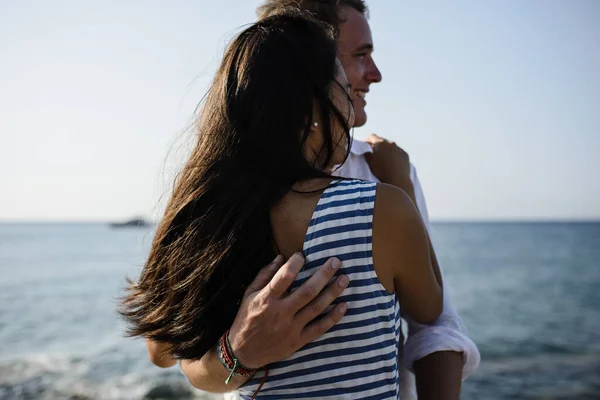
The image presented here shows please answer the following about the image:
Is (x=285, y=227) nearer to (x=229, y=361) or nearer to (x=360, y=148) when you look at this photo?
(x=229, y=361)

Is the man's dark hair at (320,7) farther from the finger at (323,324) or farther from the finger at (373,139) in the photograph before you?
the finger at (323,324)

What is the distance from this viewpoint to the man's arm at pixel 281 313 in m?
1.33

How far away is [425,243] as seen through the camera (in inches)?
57.6

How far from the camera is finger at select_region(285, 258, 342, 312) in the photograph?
4.34ft

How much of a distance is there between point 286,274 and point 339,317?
168mm

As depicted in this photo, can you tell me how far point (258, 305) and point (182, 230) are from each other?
328mm

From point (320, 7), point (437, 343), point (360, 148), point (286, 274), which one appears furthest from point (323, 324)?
point (320, 7)

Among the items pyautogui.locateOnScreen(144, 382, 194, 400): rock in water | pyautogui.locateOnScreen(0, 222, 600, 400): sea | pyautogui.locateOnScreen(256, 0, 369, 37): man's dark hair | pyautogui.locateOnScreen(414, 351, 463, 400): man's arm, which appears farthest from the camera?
pyautogui.locateOnScreen(0, 222, 600, 400): sea

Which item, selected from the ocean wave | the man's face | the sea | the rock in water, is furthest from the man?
the rock in water

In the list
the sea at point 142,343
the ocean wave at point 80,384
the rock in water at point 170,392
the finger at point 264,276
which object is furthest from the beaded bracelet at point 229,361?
the rock in water at point 170,392

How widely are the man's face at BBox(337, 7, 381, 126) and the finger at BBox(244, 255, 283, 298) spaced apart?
1172 millimetres

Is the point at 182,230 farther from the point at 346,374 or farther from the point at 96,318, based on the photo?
the point at 96,318

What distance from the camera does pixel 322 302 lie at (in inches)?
52.7

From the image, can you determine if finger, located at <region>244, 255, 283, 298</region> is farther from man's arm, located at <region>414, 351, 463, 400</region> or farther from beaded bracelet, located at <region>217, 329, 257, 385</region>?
man's arm, located at <region>414, 351, 463, 400</region>
